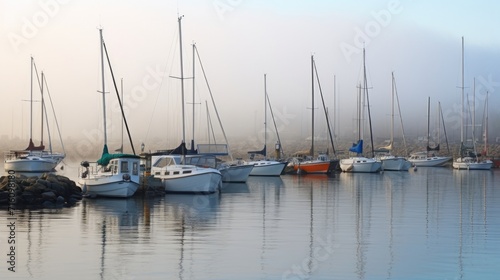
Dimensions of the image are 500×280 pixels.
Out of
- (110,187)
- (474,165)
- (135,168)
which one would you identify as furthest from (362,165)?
(110,187)

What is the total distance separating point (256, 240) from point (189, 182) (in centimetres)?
1791

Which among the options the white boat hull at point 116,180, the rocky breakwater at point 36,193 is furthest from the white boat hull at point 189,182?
the rocky breakwater at point 36,193

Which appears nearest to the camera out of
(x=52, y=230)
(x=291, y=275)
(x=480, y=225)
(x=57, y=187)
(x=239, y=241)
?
(x=291, y=275)

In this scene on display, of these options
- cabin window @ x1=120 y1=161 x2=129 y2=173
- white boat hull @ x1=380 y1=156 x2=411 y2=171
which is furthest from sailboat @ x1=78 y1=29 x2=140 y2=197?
white boat hull @ x1=380 y1=156 x2=411 y2=171

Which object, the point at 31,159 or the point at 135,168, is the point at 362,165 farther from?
the point at 135,168

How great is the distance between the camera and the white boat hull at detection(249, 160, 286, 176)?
217 feet

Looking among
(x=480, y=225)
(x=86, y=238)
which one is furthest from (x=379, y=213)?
(x=86, y=238)

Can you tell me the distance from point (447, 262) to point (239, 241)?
617 centimetres

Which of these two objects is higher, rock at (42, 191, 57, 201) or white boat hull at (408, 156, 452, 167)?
white boat hull at (408, 156, 452, 167)

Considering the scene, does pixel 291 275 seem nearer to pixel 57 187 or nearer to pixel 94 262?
pixel 94 262

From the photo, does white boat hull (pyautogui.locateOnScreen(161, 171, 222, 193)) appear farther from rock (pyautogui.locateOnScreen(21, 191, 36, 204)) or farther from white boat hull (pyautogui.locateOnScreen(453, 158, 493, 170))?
white boat hull (pyautogui.locateOnScreen(453, 158, 493, 170))

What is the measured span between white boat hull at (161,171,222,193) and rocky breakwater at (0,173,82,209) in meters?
5.78

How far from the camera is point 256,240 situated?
71.4 ft

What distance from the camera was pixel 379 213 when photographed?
99.7 ft
